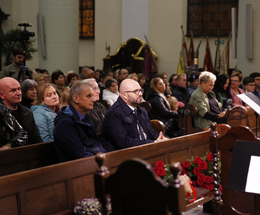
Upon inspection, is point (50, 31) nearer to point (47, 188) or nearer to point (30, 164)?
point (30, 164)

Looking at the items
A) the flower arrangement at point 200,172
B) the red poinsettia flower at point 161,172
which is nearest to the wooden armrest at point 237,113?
the flower arrangement at point 200,172

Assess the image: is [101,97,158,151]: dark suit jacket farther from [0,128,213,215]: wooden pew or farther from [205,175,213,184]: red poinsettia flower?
[205,175,213,184]: red poinsettia flower

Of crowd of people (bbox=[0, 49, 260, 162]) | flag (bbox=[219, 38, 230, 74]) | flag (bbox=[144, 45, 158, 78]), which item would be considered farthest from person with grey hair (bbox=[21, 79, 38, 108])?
flag (bbox=[144, 45, 158, 78])

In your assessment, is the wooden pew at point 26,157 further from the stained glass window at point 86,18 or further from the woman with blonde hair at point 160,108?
the stained glass window at point 86,18

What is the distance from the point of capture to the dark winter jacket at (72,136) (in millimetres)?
3385

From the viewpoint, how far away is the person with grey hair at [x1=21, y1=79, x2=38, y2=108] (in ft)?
15.3

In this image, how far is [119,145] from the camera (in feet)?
12.9

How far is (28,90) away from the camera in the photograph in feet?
15.4

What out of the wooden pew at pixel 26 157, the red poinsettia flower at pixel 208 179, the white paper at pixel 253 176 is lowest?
the red poinsettia flower at pixel 208 179

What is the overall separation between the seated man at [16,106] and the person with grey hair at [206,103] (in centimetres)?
310

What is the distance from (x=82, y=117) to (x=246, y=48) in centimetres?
771

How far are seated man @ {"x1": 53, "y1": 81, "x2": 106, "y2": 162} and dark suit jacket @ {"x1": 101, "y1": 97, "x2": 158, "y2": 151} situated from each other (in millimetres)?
252

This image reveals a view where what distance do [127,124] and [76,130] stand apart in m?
0.78

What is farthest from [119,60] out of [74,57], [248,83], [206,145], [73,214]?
[73,214]
